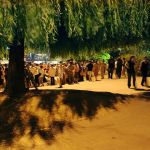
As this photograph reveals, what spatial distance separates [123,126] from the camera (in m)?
11.2

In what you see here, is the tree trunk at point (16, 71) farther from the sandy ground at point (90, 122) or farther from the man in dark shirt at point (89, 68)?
the man in dark shirt at point (89, 68)

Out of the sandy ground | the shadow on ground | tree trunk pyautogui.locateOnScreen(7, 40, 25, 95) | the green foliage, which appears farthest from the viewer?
tree trunk pyautogui.locateOnScreen(7, 40, 25, 95)

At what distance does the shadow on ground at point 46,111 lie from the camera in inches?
420

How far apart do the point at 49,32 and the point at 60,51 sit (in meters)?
1.94

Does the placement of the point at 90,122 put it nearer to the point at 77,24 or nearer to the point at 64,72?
the point at 77,24

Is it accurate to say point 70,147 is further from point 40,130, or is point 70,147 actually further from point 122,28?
point 122,28

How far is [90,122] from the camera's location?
11266 mm

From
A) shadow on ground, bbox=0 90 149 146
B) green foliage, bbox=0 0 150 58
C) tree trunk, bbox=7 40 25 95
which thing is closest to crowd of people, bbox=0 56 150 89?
tree trunk, bbox=7 40 25 95

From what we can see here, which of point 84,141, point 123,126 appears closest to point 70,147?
point 84,141

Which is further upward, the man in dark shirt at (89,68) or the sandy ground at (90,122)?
the man in dark shirt at (89,68)

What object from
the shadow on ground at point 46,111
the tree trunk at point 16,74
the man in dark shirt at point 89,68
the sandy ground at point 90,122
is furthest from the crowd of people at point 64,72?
the sandy ground at point 90,122

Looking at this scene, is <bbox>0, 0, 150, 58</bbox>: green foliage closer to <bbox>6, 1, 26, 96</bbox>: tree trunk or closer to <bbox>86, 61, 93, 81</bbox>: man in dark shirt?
<bbox>6, 1, 26, 96</bbox>: tree trunk

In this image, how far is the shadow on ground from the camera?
1066cm

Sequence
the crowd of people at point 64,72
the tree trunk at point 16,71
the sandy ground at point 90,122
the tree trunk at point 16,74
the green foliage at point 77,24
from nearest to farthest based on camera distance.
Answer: the green foliage at point 77,24, the sandy ground at point 90,122, the tree trunk at point 16,71, the tree trunk at point 16,74, the crowd of people at point 64,72
